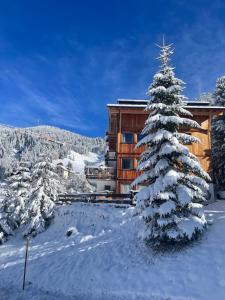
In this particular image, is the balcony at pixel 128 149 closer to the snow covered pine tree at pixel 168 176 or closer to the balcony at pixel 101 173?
the balcony at pixel 101 173

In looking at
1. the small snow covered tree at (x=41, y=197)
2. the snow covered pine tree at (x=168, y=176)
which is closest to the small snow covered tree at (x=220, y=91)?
the snow covered pine tree at (x=168, y=176)

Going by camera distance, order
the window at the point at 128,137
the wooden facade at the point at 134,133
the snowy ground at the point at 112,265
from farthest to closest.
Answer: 1. the window at the point at 128,137
2. the wooden facade at the point at 134,133
3. the snowy ground at the point at 112,265

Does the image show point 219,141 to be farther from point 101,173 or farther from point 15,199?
point 15,199

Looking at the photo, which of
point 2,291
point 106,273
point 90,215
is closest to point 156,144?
point 106,273

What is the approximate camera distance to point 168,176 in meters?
21.3

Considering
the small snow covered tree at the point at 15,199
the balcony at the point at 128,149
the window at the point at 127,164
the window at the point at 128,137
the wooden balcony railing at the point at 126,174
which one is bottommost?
the small snow covered tree at the point at 15,199

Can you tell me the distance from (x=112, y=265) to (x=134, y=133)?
20082mm

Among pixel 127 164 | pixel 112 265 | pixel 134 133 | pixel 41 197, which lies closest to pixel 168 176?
pixel 112 265

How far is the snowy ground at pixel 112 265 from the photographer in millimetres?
17516

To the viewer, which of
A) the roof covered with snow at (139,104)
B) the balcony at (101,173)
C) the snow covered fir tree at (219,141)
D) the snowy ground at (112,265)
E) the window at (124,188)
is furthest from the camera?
the balcony at (101,173)

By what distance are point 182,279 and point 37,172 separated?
21382 mm

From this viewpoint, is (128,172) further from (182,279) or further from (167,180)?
(182,279)

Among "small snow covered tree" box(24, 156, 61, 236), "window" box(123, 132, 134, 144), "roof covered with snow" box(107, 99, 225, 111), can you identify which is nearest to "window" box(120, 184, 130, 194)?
"window" box(123, 132, 134, 144)

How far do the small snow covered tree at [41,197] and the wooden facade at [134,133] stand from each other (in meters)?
7.19
